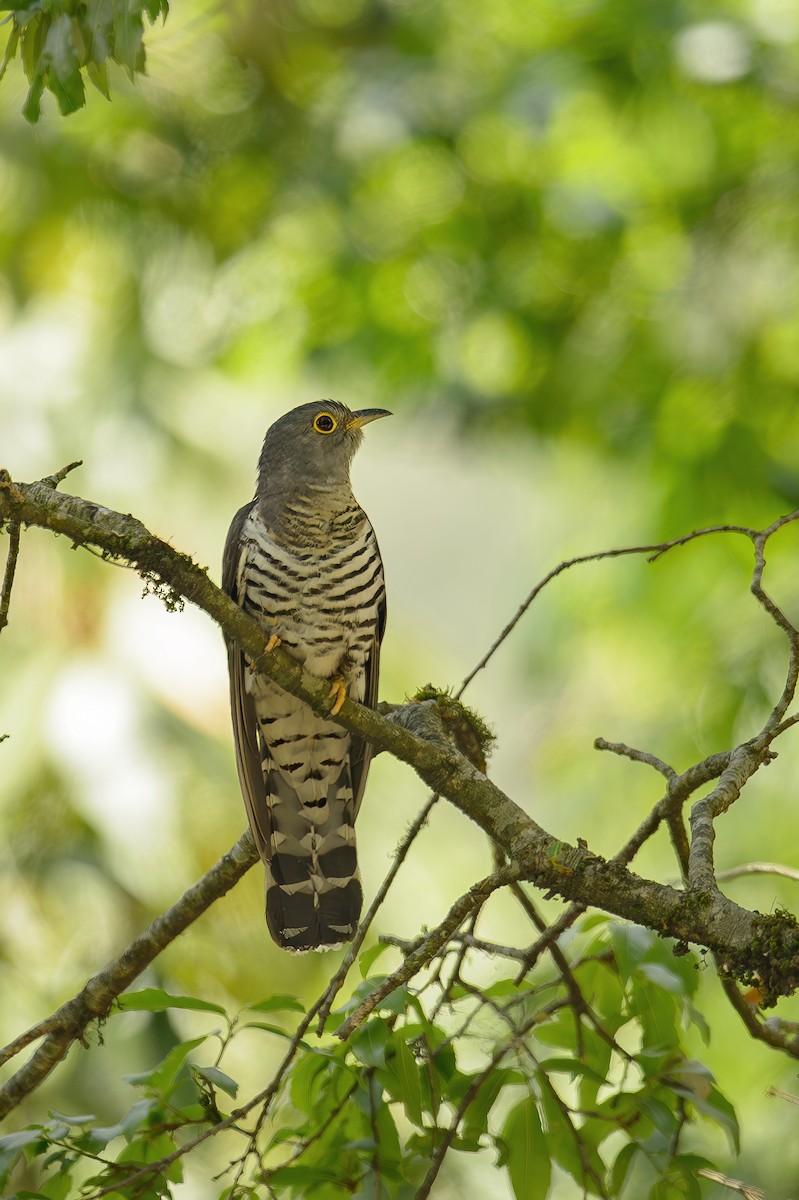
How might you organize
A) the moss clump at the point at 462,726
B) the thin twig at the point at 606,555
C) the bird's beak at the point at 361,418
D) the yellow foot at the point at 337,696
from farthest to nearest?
the bird's beak at the point at 361,418
the moss clump at the point at 462,726
the yellow foot at the point at 337,696
the thin twig at the point at 606,555

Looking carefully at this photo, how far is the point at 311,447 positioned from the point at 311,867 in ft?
4.26

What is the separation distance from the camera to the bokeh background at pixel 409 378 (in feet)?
18.2

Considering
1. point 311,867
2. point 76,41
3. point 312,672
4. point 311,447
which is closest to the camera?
point 76,41

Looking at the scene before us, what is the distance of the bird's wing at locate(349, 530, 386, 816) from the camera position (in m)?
3.61

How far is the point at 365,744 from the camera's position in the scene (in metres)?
3.59

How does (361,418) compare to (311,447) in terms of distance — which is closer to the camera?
(311,447)

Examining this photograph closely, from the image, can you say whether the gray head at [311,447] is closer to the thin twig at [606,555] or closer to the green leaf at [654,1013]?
the thin twig at [606,555]

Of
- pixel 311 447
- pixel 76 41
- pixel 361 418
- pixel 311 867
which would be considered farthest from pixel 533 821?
pixel 361 418

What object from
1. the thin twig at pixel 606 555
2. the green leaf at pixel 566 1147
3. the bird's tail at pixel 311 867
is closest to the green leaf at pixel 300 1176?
the green leaf at pixel 566 1147

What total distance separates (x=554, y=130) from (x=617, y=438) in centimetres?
177

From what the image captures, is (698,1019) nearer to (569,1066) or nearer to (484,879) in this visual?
(569,1066)

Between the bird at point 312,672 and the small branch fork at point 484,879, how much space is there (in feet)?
2.55

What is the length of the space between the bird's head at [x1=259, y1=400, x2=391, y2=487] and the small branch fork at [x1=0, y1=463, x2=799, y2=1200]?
1213mm

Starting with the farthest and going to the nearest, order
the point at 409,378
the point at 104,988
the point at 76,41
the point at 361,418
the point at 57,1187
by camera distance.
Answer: the point at 409,378 → the point at 361,418 → the point at 104,988 → the point at 76,41 → the point at 57,1187
